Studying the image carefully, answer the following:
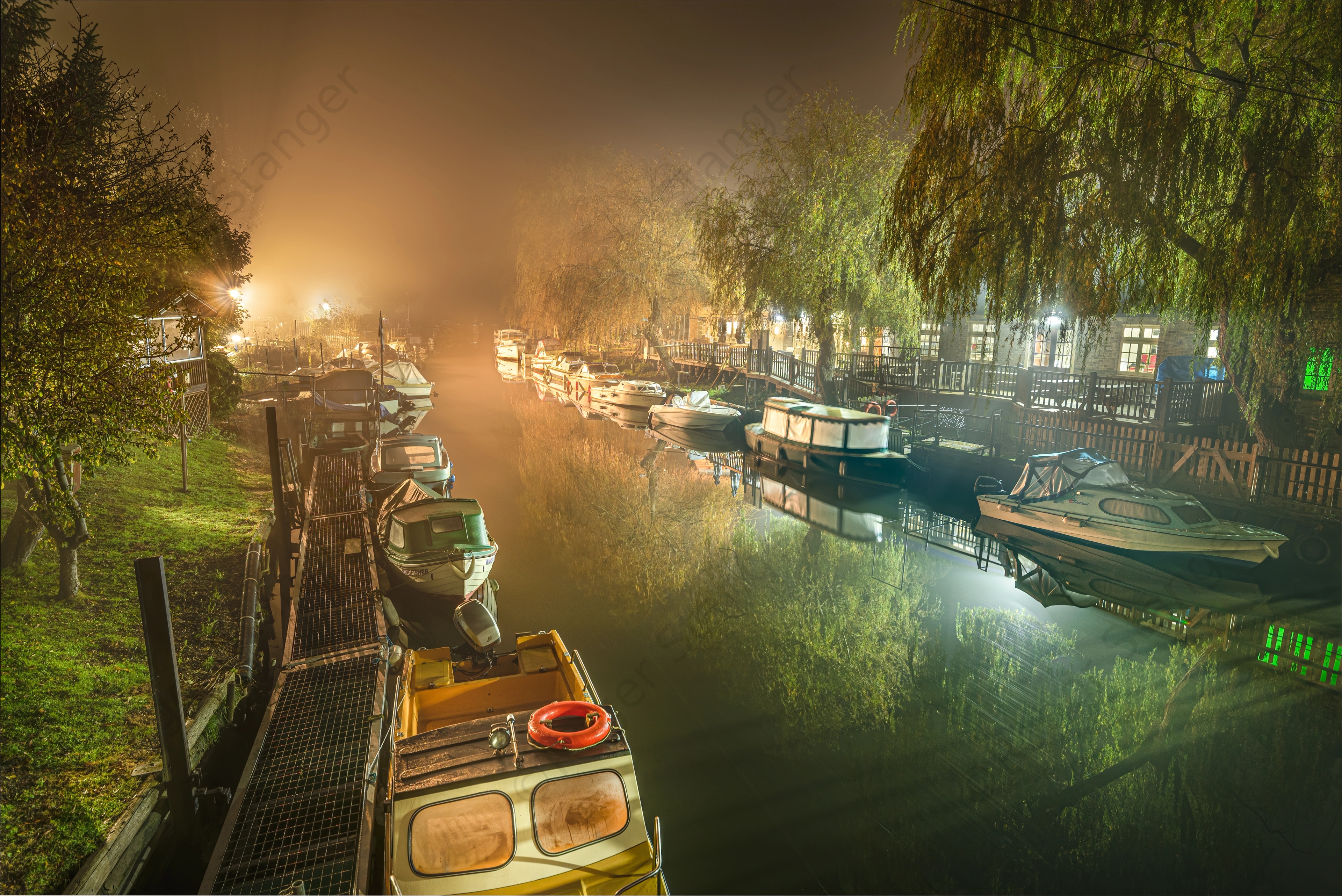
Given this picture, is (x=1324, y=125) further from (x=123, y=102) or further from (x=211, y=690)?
(x=211, y=690)

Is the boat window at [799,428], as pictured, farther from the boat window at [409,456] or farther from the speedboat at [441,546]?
the speedboat at [441,546]

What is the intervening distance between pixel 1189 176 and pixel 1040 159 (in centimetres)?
A: 228

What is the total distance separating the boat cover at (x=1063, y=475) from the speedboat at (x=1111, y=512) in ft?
0.05

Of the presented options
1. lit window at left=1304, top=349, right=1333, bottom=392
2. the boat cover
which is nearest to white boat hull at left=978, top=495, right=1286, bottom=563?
the boat cover

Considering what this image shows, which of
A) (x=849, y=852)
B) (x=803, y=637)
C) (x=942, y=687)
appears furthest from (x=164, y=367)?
(x=942, y=687)

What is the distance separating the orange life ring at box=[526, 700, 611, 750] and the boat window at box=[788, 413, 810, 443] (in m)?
16.3

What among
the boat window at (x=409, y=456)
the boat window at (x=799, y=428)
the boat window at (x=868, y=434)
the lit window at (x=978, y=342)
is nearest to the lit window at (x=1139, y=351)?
the lit window at (x=978, y=342)

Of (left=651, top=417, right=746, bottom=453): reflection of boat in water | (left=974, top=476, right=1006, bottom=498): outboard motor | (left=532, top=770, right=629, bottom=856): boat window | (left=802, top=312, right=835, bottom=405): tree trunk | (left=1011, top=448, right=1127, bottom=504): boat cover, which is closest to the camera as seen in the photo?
(left=532, top=770, right=629, bottom=856): boat window

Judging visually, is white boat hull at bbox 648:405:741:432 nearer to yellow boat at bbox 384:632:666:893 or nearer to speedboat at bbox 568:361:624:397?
speedboat at bbox 568:361:624:397

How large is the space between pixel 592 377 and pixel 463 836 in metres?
34.4

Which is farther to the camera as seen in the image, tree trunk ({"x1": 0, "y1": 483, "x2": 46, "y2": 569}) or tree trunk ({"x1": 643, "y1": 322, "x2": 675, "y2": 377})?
tree trunk ({"x1": 643, "y1": 322, "x2": 675, "y2": 377})

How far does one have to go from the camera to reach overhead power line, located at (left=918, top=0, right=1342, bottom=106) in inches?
378

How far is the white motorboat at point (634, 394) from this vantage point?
31719 mm

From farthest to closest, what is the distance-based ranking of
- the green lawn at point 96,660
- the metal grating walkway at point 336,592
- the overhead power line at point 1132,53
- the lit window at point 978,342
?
the lit window at point 978,342 < the overhead power line at point 1132,53 < the metal grating walkway at point 336,592 < the green lawn at point 96,660
